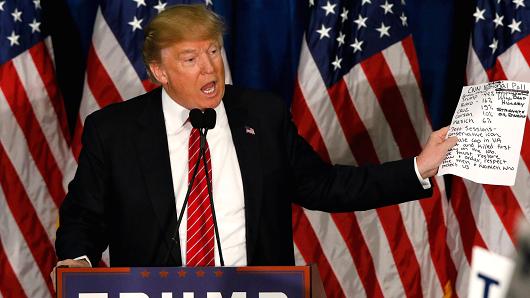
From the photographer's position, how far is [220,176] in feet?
6.44

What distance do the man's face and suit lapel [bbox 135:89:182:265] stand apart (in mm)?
111

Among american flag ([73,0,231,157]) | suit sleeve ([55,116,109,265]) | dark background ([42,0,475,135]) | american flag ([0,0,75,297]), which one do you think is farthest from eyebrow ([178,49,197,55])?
dark background ([42,0,475,135])

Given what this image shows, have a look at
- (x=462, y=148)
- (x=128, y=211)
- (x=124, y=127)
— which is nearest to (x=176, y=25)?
(x=124, y=127)

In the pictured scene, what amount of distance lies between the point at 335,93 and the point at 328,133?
172 mm

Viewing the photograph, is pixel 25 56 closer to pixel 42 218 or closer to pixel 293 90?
pixel 42 218

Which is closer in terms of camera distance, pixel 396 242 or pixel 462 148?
pixel 462 148

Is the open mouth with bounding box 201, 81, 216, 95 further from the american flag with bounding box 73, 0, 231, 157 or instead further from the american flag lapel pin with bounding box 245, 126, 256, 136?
the american flag with bounding box 73, 0, 231, 157

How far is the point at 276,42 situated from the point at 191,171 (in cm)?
168

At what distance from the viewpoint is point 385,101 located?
127 inches

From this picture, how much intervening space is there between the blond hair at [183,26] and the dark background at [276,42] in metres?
1.48

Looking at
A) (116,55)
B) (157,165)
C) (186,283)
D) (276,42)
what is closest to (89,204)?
(157,165)

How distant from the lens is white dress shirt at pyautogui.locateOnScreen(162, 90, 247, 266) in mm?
1906

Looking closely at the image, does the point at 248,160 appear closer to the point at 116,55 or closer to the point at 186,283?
the point at 186,283

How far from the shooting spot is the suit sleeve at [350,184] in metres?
2.03
